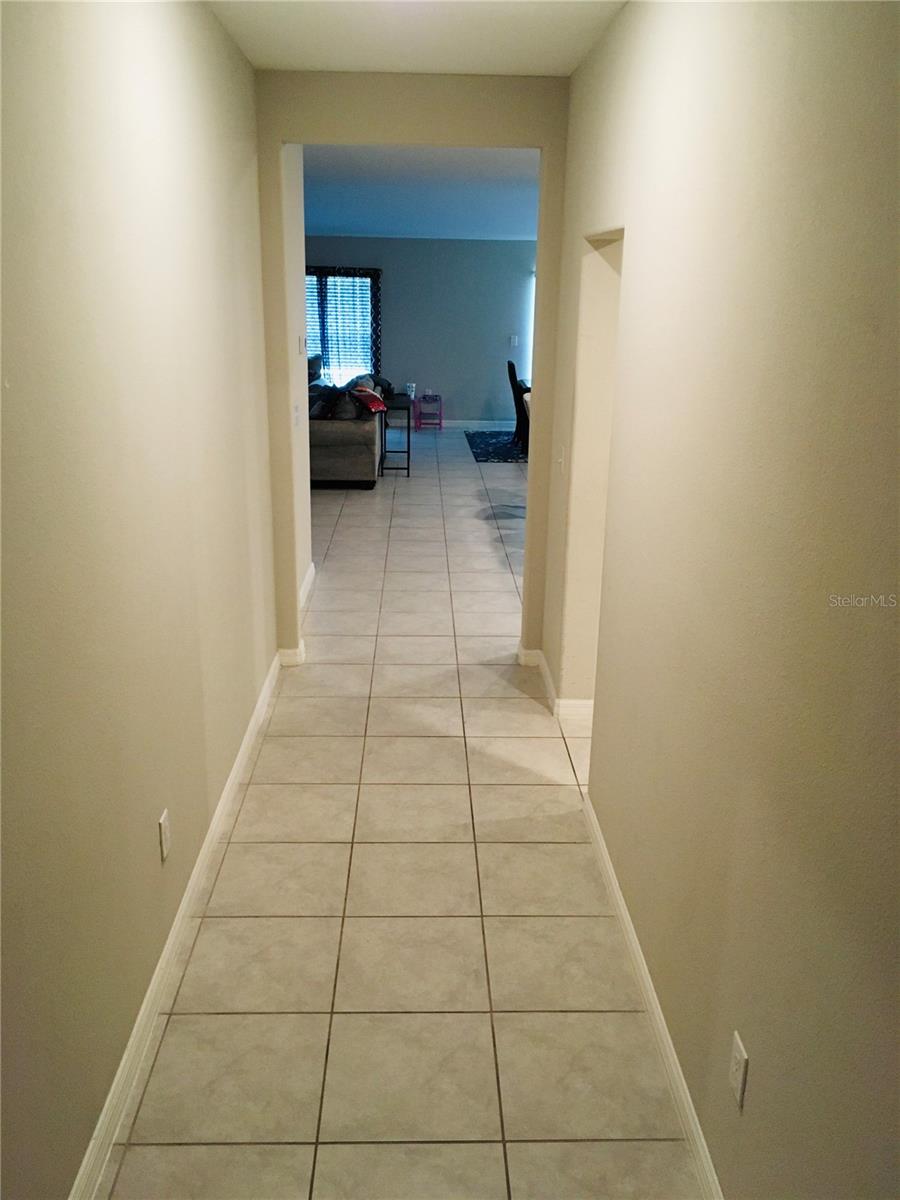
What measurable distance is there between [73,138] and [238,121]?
6.55ft

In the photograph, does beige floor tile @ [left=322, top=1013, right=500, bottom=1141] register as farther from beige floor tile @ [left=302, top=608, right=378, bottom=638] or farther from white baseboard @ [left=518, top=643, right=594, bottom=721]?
beige floor tile @ [left=302, top=608, right=378, bottom=638]

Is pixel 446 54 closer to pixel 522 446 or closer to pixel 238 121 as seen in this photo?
pixel 238 121

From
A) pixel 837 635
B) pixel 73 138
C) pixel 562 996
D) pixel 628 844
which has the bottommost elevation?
pixel 562 996

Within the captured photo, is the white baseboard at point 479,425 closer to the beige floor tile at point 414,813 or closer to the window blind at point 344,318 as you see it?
the window blind at point 344,318

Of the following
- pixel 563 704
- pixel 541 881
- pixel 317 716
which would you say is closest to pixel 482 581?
pixel 563 704

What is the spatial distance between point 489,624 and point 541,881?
244 centimetres

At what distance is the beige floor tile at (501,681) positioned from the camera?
4.50 metres

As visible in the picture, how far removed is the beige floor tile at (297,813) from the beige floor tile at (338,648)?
1.30 m

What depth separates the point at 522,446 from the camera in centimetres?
1172

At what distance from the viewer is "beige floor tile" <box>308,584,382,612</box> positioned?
5.63 m

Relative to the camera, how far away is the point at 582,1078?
228 centimetres

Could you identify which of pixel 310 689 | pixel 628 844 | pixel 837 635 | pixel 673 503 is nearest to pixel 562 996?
pixel 628 844

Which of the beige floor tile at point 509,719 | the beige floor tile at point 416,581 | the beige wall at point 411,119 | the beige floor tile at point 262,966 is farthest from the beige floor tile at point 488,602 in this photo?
the beige floor tile at point 262,966

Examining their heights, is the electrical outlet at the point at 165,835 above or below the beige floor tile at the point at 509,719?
above
